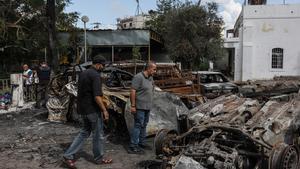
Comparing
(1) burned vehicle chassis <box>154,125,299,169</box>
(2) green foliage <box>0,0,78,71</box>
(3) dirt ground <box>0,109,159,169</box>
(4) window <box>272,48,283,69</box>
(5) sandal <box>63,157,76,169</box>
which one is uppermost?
(2) green foliage <box>0,0,78,71</box>

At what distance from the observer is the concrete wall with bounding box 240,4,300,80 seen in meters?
33.4

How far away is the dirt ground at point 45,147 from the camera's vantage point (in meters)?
7.92

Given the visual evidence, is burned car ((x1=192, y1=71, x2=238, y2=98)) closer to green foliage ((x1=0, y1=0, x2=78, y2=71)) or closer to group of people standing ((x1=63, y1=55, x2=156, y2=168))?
green foliage ((x1=0, y1=0, x2=78, y2=71))

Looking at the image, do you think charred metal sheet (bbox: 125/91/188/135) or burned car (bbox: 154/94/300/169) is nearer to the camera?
burned car (bbox: 154/94/300/169)

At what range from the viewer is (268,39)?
111ft

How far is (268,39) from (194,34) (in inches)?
258

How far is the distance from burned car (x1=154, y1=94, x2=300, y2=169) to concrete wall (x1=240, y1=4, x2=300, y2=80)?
26.9 m

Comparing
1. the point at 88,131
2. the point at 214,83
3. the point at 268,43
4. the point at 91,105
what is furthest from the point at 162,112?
the point at 268,43

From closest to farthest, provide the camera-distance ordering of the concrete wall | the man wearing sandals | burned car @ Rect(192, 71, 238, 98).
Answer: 1. the man wearing sandals
2. burned car @ Rect(192, 71, 238, 98)
3. the concrete wall

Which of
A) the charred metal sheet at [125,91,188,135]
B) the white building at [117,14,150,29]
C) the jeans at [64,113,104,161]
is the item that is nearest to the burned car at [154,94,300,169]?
the jeans at [64,113,104,161]

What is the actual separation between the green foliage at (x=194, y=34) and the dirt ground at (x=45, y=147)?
19212mm

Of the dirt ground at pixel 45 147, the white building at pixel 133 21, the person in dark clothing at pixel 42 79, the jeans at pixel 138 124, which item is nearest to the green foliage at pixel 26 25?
the person in dark clothing at pixel 42 79

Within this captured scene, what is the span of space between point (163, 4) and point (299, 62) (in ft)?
69.7

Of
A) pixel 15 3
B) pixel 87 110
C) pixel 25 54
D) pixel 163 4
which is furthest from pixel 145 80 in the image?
pixel 163 4
